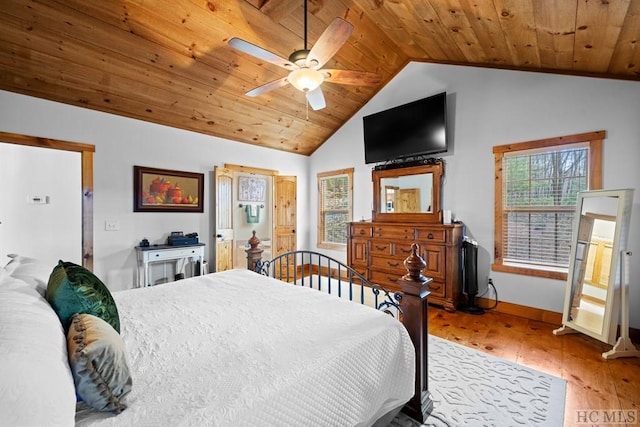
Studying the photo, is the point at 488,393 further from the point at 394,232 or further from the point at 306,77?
the point at 306,77

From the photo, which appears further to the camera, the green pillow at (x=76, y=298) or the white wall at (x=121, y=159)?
the white wall at (x=121, y=159)

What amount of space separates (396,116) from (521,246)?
2446mm

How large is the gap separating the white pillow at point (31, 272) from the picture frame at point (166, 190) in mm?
2372

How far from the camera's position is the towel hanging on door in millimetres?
5023

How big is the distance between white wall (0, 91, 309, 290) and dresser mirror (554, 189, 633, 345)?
15.4 feet

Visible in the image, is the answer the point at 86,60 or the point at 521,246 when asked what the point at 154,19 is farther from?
the point at 521,246

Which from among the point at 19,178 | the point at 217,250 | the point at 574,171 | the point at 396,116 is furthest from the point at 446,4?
the point at 19,178

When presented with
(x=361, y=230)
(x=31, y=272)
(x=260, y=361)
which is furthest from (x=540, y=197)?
(x=31, y=272)

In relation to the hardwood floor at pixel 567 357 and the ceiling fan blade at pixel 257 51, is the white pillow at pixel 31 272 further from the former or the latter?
the hardwood floor at pixel 567 357

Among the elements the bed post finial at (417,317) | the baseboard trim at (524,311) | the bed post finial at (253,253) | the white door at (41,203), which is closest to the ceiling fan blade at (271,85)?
the bed post finial at (253,253)

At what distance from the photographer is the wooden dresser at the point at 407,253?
3.50 m

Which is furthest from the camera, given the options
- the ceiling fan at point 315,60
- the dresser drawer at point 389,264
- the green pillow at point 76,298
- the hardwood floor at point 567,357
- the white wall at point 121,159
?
the dresser drawer at point 389,264

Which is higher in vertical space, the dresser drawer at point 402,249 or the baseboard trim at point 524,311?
the dresser drawer at point 402,249

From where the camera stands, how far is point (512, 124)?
11.2 ft
